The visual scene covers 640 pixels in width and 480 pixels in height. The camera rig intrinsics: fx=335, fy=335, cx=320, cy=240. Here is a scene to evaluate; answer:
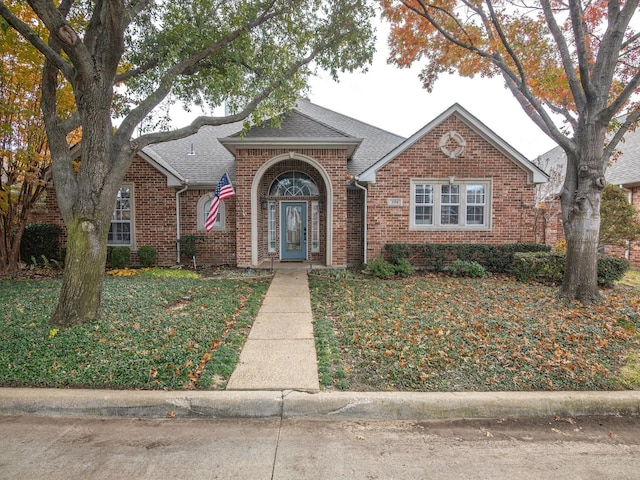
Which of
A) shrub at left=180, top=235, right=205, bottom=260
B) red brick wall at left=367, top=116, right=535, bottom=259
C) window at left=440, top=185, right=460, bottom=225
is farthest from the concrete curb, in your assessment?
shrub at left=180, top=235, right=205, bottom=260

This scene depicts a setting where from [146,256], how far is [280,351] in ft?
28.1

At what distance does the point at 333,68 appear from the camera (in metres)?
8.67

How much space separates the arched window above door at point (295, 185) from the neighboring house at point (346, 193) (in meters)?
0.09

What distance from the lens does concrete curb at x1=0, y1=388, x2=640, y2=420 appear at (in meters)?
3.37

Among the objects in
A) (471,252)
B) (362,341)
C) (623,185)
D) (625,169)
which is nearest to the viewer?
(362,341)

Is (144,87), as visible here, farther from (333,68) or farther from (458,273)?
(458,273)

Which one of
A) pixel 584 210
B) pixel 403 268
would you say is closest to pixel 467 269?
pixel 403 268

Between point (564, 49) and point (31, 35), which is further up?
point (564, 49)

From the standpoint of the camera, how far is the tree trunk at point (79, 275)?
497 cm

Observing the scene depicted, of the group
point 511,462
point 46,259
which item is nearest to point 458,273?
point 511,462

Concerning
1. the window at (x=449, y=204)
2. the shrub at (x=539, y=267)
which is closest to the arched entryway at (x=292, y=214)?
the window at (x=449, y=204)

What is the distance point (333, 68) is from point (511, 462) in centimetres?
871

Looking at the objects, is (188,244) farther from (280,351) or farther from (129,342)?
(280,351)

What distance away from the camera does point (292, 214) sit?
41.4 feet
